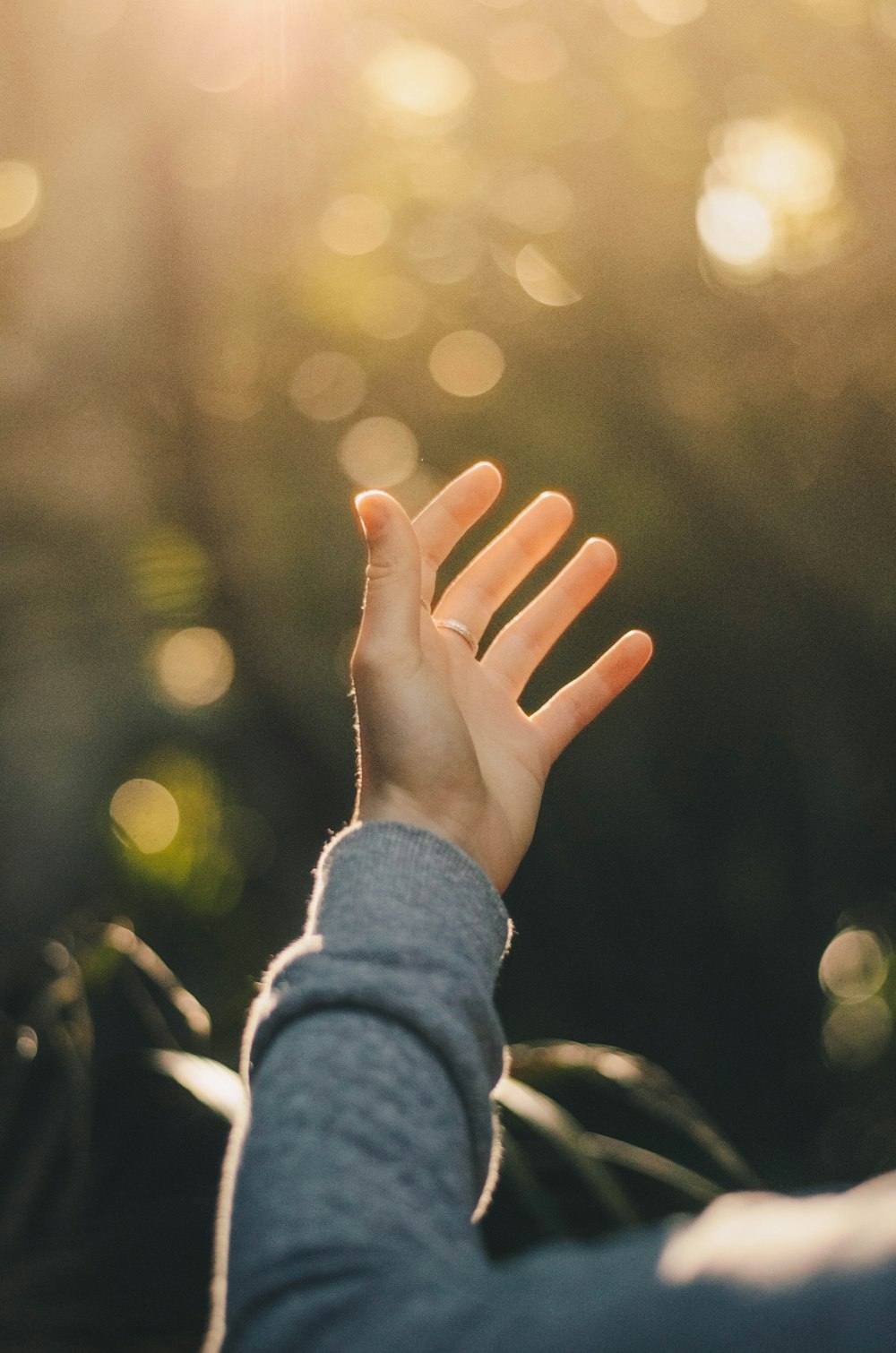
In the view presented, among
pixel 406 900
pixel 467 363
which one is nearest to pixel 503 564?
pixel 406 900

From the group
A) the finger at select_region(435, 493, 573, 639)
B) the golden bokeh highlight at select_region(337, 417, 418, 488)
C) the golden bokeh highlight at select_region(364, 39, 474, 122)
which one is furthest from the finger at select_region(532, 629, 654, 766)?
the golden bokeh highlight at select_region(364, 39, 474, 122)

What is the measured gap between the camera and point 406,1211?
471 mm

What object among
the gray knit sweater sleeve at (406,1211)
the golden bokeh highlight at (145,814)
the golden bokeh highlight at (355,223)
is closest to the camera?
the gray knit sweater sleeve at (406,1211)

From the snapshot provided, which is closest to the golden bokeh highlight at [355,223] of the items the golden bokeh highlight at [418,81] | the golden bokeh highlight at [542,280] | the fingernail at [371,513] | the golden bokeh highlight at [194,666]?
the golden bokeh highlight at [418,81]

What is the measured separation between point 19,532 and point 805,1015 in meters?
1.89

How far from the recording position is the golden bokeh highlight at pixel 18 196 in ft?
7.15

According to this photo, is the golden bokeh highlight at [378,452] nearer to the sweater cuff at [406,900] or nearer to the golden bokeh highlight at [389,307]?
the golden bokeh highlight at [389,307]

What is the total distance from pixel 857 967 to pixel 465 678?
175cm

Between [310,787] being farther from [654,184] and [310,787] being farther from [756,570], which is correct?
[654,184]

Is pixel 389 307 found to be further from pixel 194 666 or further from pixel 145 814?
pixel 145 814

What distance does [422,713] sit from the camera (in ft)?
2.78

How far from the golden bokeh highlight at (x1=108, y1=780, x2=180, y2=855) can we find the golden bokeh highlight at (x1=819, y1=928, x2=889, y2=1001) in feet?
4.73

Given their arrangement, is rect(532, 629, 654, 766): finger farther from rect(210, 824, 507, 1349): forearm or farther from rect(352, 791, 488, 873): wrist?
rect(210, 824, 507, 1349): forearm

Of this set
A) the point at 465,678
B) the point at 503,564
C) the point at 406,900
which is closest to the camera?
the point at 406,900
